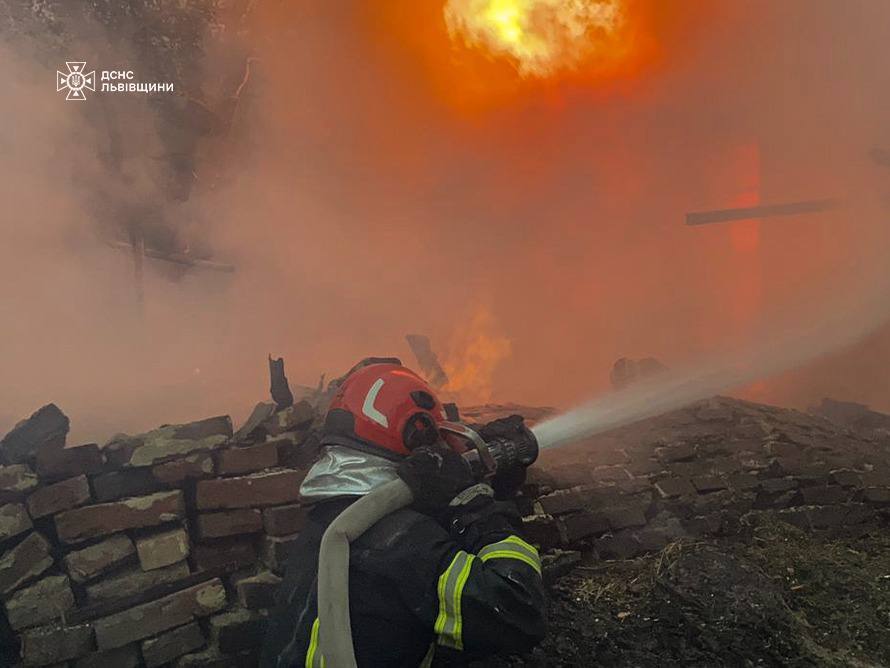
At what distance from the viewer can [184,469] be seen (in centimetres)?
356

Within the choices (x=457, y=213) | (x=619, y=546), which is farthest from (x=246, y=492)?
(x=457, y=213)

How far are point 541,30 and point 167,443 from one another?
1077 cm

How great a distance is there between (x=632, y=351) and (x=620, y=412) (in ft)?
30.5

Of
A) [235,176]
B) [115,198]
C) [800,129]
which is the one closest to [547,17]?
[800,129]

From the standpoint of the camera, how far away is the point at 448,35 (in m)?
10.9

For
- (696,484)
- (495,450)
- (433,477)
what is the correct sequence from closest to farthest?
1. (433,477)
2. (495,450)
3. (696,484)

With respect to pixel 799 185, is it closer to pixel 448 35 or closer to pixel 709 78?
pixel 709 78

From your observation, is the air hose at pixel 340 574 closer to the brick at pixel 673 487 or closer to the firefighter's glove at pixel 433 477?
the firefighter's glove at pixel 433 477

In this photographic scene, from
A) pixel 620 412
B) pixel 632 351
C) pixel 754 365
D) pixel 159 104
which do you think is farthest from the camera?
pixel 632 351

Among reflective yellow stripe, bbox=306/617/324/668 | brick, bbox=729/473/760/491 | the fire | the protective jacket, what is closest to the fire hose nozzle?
the protective jacket

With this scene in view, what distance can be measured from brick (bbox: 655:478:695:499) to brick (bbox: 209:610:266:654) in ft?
10.0

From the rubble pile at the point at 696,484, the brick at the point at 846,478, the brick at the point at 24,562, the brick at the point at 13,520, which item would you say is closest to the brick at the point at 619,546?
the rubble pile at the point at 696,484

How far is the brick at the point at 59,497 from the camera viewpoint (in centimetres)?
328

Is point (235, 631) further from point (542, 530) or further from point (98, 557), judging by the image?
point (542, 530)
